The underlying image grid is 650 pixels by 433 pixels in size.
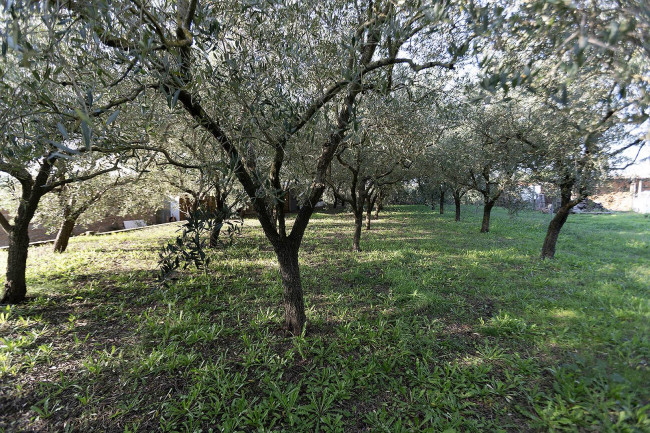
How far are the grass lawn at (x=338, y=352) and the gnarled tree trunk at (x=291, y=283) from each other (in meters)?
0.33

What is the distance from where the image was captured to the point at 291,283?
14.4ft

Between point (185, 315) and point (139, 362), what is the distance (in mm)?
1303

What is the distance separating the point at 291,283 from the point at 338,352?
119cm

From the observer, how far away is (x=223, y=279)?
285 inches

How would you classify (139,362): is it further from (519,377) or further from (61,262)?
(61,262)

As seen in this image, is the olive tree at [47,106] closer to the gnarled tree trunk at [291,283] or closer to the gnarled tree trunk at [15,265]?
the gnarled tree trunk at [15,265]

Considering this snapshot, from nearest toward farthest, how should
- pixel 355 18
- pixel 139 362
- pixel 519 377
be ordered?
1. pixel 519 377
2. pixel 139 362
3. pixel 355 18

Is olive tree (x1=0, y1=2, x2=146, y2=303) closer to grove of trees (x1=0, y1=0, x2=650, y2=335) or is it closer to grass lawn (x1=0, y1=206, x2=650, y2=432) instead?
grove of trees (x1=0, y1=0, x2=650, y2=335)

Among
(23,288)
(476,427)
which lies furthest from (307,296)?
(23,288)

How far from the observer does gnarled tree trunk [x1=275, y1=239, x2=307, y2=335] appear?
436cm

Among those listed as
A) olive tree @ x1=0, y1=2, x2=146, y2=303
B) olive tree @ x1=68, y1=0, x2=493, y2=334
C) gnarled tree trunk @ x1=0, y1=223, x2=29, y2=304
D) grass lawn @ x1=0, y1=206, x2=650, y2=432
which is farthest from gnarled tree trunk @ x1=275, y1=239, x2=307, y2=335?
gnarled tree trunk @ x1=0, y1=223, x2=29, y2=304

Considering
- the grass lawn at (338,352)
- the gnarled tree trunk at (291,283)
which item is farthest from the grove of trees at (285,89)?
the grass lawn at (338,352)

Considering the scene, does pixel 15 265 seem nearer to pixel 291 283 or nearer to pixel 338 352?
pixel 291 283

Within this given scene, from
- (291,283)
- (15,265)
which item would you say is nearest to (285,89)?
(291,283)
